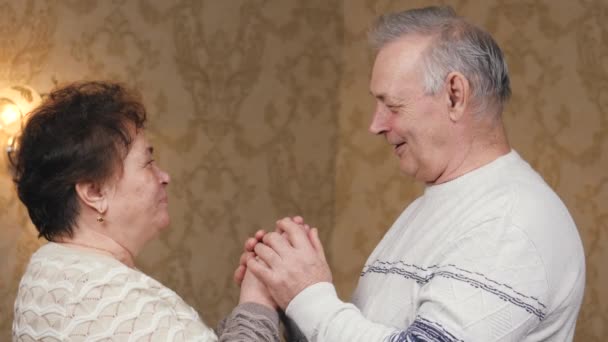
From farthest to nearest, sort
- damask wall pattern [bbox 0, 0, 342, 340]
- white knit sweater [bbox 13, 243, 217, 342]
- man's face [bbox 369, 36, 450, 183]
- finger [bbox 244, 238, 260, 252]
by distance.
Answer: damask wall pattern [bbox 0, 0, 342, 340]
finger [bbox 244, 238, 260, 252]
man's face [bbox 369, 36, 450, 183]
white knit sweater [bbox 13, 243, 217, 342]

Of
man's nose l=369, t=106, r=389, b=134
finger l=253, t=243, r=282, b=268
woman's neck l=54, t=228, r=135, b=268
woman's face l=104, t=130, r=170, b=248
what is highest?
man's nose l=369, t=106, r=389, b=134

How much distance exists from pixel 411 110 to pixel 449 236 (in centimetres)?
26

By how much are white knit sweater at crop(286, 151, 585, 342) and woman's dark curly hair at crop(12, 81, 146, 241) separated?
465 mm

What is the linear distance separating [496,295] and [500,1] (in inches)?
104

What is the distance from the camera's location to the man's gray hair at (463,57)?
5.23ft

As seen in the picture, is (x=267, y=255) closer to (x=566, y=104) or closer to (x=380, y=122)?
(x=380, y=122)

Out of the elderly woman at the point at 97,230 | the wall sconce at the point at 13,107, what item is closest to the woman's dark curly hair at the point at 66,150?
the elderly woman at the point at 97,230

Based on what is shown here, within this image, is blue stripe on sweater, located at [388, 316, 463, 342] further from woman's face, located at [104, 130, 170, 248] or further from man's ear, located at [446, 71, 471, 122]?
woman's face, located at [104, 130, 170, 248]

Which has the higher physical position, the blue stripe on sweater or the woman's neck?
the woman's neck

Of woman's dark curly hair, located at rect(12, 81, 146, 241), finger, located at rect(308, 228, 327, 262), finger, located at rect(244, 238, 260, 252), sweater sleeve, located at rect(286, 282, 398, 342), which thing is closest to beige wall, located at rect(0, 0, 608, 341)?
woman's dark curly hair, located at rect(12, 81, 146, 241)

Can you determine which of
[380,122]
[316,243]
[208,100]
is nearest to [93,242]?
[316,243]

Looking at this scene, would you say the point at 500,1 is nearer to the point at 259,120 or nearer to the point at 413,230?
the point at 259,120

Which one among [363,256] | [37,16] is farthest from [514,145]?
[37,16]

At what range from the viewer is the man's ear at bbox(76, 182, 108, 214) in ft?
5.38
